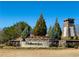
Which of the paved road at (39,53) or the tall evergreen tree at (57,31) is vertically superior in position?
the tall evergreen tree at (57,31)

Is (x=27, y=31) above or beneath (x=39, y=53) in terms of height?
above

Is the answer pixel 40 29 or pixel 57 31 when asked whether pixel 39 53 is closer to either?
pixel 40 29

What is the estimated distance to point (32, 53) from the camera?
39.5 feet

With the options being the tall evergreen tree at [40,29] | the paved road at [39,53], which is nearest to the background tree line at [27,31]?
the tall evergreen tree at [40,29]

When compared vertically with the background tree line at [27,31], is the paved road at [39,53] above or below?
below

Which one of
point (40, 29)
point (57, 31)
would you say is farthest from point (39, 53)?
point (57, 31)

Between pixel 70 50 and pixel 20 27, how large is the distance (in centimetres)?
132

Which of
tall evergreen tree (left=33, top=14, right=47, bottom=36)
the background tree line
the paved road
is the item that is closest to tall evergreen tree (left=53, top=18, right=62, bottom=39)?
the background tree line

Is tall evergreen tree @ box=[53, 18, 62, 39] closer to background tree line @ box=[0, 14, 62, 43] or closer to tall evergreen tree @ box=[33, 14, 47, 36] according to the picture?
background tree line @ box=[0, 14, 62, 43]

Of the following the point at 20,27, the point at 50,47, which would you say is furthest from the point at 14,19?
the point at 50,47

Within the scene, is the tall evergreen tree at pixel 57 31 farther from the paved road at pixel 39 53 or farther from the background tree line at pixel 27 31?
the paved road at pixel 39 53

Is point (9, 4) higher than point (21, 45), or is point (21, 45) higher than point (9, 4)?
point (9, 4)

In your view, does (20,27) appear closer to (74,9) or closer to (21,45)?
(21,45)

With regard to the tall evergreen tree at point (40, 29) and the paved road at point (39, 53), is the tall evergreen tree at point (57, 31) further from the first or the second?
the paved road at point (39, 53)
